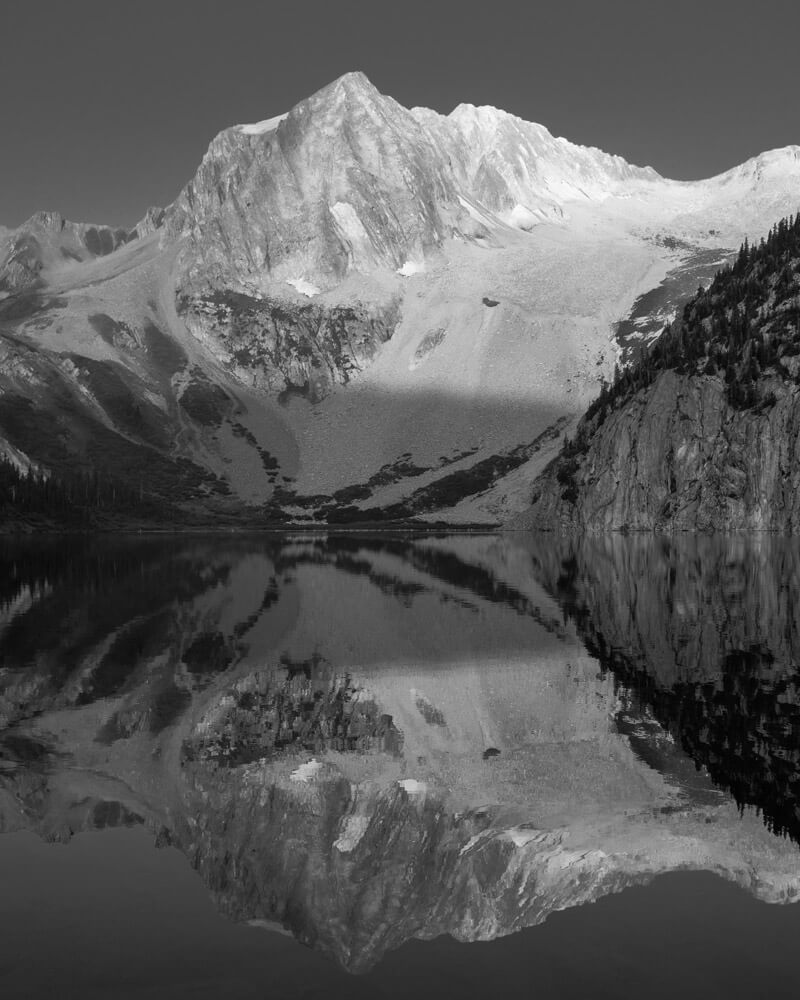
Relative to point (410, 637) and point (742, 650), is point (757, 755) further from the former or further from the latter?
point (410, 637)

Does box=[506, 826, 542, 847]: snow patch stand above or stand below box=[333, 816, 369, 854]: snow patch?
→ above

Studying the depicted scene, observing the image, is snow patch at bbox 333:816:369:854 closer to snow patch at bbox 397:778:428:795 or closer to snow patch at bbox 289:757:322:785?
snow patch at bbox 397:778:428:795

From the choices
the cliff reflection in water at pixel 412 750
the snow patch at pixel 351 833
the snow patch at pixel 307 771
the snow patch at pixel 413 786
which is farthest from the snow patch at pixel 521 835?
the snow patch at pixel 307 771

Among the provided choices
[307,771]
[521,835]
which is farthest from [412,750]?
[521,835]

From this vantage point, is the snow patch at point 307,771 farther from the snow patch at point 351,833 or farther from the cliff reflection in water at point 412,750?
the snow patch at point 351,833

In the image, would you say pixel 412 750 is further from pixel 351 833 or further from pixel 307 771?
pixel 351 833

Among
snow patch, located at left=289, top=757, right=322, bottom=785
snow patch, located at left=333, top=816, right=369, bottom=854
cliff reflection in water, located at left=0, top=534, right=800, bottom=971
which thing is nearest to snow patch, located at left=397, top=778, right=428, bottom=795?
cliff reflection in water, located at left=0, top=534, right=800, bottom=971

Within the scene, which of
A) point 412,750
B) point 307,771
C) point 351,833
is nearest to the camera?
point 351,833
